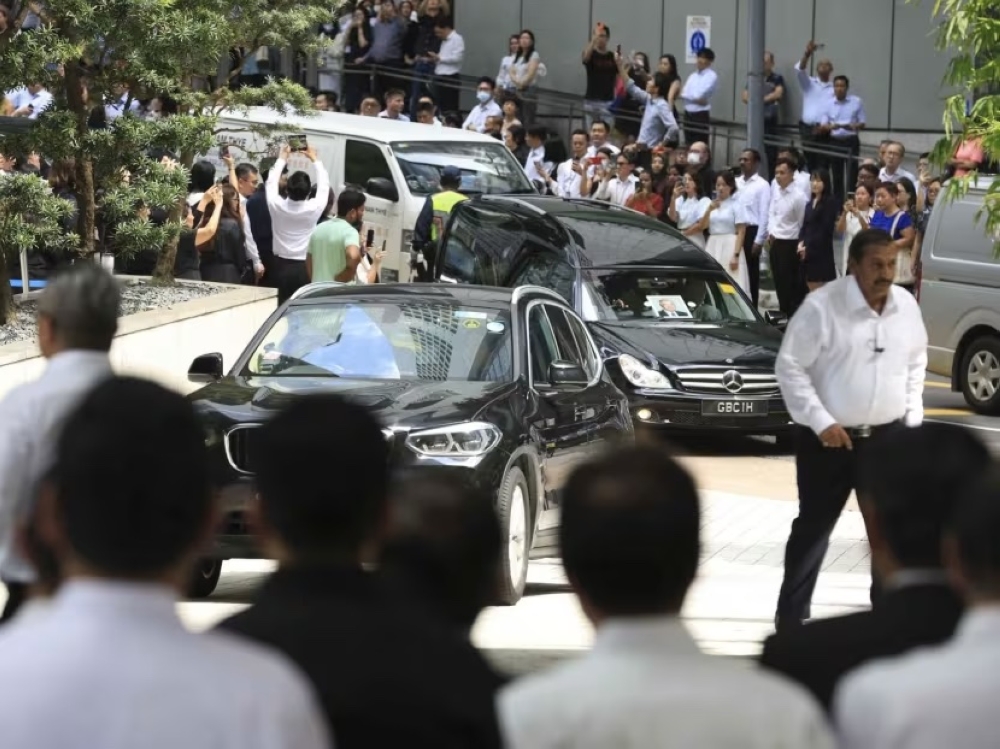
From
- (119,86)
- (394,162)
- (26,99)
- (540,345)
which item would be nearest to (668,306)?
(119,86)

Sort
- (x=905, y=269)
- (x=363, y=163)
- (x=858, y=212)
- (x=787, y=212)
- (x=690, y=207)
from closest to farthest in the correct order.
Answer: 1. (x=905, y=269)
2. (x=858, y=212)
3. (x=787, y=212)
4. (x=690, y=207)
5. (x=363, y=163)

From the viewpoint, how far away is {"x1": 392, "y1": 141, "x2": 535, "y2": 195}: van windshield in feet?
72.4

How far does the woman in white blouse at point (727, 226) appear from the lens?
22.0 m

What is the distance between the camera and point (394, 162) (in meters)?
22.1

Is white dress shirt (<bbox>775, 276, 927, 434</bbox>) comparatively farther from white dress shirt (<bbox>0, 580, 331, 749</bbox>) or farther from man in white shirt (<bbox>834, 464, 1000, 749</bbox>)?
white dress shirt (<bbox>0, 580, 331, 749</bbox>)

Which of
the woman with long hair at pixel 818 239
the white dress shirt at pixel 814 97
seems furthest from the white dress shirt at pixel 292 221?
the white dress shirt at pixel 814 97

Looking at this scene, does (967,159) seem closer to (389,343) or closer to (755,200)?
(755,200)

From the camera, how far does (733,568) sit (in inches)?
447

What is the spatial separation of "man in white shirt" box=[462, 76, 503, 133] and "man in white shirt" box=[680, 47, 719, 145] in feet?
8.26

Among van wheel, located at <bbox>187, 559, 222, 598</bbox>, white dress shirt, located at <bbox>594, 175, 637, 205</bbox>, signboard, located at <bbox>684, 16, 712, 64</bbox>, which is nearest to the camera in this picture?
van wheel, located at <bbox>187, 559, 222, 598</bbox>

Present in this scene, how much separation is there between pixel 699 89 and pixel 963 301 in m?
10.1

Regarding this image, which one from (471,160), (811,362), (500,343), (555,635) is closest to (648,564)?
(811,362)

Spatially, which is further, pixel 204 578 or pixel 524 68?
pixel 524 68

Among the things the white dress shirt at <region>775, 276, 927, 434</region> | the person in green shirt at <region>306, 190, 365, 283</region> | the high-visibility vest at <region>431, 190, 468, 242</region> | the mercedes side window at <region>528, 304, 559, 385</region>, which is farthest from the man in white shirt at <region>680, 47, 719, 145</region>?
the white dress shirt at <region>775, 276, 927, 434</region>
